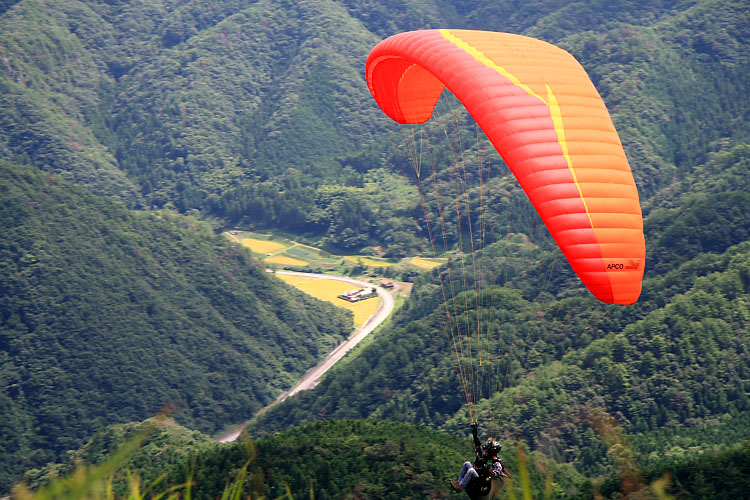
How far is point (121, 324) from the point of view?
75.2m

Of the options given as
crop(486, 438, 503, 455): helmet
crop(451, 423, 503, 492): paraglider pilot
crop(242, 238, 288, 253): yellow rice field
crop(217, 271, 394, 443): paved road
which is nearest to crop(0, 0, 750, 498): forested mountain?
crop(217, 271, 394, 443): paved road

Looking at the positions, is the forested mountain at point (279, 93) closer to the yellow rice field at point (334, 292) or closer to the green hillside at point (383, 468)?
the yellow rice field at point (334, 292)

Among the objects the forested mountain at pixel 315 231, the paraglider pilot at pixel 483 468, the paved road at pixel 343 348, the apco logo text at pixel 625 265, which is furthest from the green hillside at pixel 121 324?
the apco logo text at pixel 625 265

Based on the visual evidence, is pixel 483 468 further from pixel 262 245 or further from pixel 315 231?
pixel 315 231

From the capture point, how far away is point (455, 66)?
18.9m

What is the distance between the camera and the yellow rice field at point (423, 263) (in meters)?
108

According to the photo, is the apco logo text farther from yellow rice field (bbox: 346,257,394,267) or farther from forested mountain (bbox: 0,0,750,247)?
yellow rice field (bbox: 346,257,394,267)

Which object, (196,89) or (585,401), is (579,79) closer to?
(585,401)

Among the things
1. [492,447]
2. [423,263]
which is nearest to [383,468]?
[492,447]

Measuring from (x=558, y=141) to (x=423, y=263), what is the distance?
94.5m

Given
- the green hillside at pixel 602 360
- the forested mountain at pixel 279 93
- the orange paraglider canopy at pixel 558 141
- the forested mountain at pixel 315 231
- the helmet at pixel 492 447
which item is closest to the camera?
the orange paraglider canopy at pixel 558 141

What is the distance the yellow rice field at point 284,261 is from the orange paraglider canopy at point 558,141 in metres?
92.4

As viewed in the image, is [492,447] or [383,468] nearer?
[492,447]

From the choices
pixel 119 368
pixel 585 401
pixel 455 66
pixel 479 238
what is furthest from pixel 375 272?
pixel 455 66
